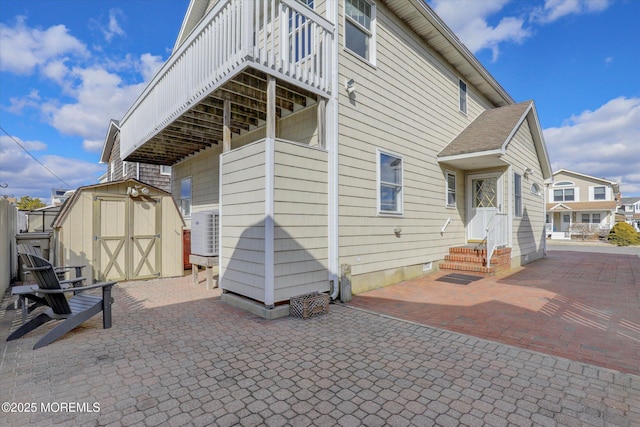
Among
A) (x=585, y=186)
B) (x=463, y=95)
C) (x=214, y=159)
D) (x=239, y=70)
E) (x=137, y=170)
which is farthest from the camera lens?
(x=585, y=186)

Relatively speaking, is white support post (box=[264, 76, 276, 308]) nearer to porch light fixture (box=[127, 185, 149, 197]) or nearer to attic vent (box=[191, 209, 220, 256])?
attic vent (box=[191, 209, 220, 256])

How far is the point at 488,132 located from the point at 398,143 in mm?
3477

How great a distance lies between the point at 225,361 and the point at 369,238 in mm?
3868

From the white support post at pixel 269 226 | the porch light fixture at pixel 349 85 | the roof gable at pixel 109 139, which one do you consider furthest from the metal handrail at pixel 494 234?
the roof gable at pixel 109 139

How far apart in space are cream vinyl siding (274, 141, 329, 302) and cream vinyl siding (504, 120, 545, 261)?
19.6ft

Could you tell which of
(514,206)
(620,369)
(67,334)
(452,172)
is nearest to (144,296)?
(67,334)

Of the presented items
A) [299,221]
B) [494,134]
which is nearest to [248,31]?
[299,221]

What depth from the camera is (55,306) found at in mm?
3691

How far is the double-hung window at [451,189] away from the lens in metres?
9.13

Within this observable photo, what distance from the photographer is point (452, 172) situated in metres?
9.30

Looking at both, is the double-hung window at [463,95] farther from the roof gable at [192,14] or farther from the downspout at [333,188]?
the roof gable at [192,14]

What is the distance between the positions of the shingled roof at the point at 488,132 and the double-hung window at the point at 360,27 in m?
3.63

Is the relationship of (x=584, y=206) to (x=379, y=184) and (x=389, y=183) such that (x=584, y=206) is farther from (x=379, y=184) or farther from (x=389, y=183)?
(x=379, y=184)

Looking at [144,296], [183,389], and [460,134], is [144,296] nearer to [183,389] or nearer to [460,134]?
[183,389]
